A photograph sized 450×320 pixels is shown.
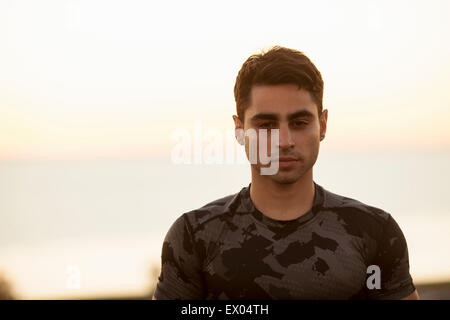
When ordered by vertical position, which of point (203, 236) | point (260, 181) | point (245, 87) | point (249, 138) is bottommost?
point (203, 236)

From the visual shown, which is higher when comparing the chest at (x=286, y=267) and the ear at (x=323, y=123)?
the ear at (x=323, y=123)

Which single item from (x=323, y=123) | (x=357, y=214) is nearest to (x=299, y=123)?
(x=323, y=123)

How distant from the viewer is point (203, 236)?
4.43 m

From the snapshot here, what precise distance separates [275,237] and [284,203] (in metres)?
0.28

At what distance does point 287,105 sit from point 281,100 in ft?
0.20

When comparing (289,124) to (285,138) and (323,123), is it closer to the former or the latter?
(285,138)

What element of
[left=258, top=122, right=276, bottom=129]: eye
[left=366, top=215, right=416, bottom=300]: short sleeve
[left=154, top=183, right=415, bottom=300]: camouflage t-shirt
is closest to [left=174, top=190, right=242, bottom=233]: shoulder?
[left=154, top=183, right=415, bottom=300]: camouflage t-shirt

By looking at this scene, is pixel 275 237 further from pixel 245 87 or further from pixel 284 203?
pixel 245 87

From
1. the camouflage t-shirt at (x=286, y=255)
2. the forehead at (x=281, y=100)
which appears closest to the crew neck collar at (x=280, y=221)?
the camouflage t-shirt at (x=286, y=255)

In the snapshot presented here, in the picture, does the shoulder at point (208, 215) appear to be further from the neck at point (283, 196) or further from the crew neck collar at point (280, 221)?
the neck at point (283, 196)

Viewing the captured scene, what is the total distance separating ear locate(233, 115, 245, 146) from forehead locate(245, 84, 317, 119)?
0.21 m

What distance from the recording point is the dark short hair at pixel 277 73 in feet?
14.3

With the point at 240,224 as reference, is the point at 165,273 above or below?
below
